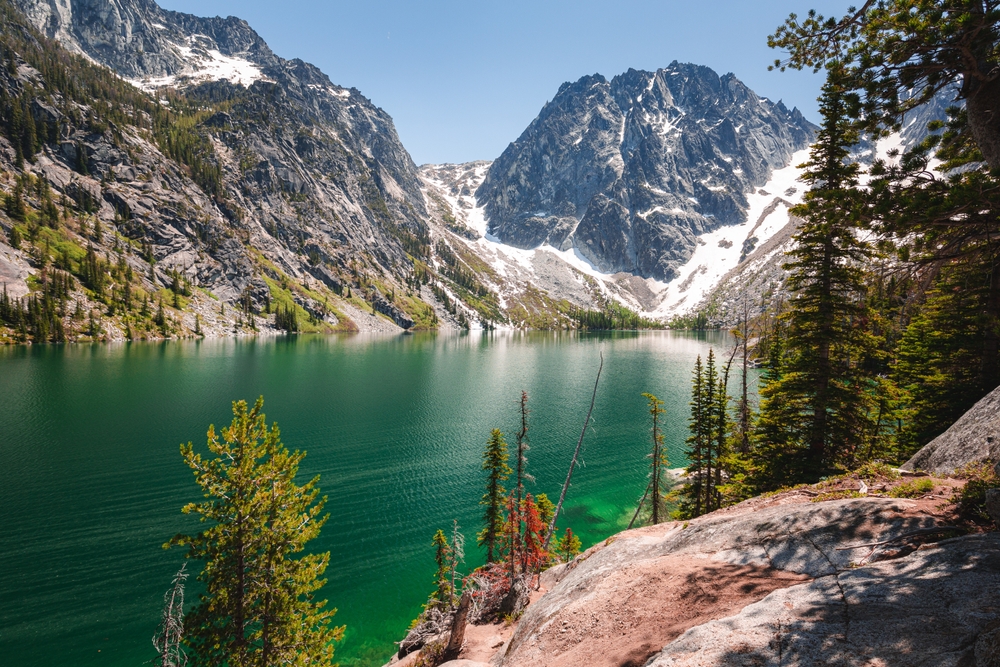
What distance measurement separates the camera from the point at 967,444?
40.9 feet

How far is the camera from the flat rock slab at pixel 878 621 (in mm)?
5180

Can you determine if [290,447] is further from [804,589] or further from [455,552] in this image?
[804,589]

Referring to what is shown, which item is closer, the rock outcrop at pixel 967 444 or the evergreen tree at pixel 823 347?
the rock outcrop at pixel 967 444

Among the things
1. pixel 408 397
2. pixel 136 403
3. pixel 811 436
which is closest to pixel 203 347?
pixel 136 403

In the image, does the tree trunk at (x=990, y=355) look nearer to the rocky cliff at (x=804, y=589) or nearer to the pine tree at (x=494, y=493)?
the rocky cliff at (x=804, y=589)

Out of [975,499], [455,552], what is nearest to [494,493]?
[455,552]

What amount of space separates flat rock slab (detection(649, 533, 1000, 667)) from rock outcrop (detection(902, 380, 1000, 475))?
6979mm

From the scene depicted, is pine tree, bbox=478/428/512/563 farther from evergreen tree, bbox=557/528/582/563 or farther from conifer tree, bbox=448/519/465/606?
evergreen tree, bbox=557/528/582/563

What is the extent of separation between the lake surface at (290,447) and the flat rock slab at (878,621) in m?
25.6

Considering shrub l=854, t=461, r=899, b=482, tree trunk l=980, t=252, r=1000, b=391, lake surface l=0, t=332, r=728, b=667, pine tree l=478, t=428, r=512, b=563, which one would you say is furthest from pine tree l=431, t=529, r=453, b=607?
tree trunk l=980, t=252, r=1000, b=391

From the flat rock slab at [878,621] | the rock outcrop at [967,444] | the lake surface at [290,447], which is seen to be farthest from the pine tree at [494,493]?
the flat rock slab at [878,621]

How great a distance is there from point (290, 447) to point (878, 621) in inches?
2229

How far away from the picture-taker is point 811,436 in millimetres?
21391

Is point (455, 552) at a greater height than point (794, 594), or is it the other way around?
point (794, 594)
